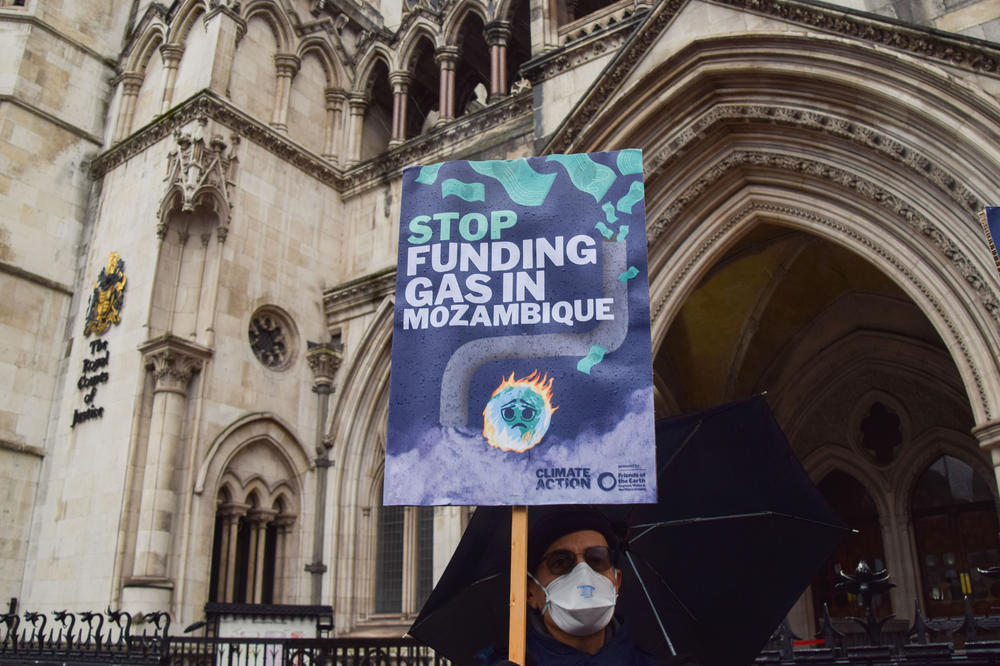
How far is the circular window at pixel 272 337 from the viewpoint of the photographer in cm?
1535

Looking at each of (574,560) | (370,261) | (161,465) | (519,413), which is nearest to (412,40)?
(370,261)

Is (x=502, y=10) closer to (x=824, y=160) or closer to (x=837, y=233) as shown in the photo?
(x=824, y=160)

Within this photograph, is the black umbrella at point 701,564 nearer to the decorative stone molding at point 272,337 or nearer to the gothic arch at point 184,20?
the decorative stone molding at point 272,337

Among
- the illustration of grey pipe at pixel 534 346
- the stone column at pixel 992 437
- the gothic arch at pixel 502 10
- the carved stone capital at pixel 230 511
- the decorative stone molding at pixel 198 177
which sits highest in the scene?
the gothic arch at pixel 502 10

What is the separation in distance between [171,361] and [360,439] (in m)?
3.72

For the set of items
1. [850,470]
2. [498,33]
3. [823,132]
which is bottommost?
[850,470]

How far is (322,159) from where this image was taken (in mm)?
17609

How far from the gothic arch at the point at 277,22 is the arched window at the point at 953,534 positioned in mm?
15205

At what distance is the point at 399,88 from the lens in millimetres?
18094

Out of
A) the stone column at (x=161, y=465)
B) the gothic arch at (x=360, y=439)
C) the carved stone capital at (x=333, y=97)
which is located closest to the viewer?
the stone column at (x=161, y=465)

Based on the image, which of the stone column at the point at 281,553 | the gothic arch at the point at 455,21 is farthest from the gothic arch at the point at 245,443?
the gothic arch at the point at 455,21

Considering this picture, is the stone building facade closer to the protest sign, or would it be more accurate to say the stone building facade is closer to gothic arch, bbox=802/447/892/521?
gothic arch, bbox=802/447/892/521

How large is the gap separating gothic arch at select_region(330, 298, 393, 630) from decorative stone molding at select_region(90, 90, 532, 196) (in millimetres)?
3395

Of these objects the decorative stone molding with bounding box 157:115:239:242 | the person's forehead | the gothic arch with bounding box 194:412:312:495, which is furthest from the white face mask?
the decorative stone molding with bounding box 157:115:239:242
